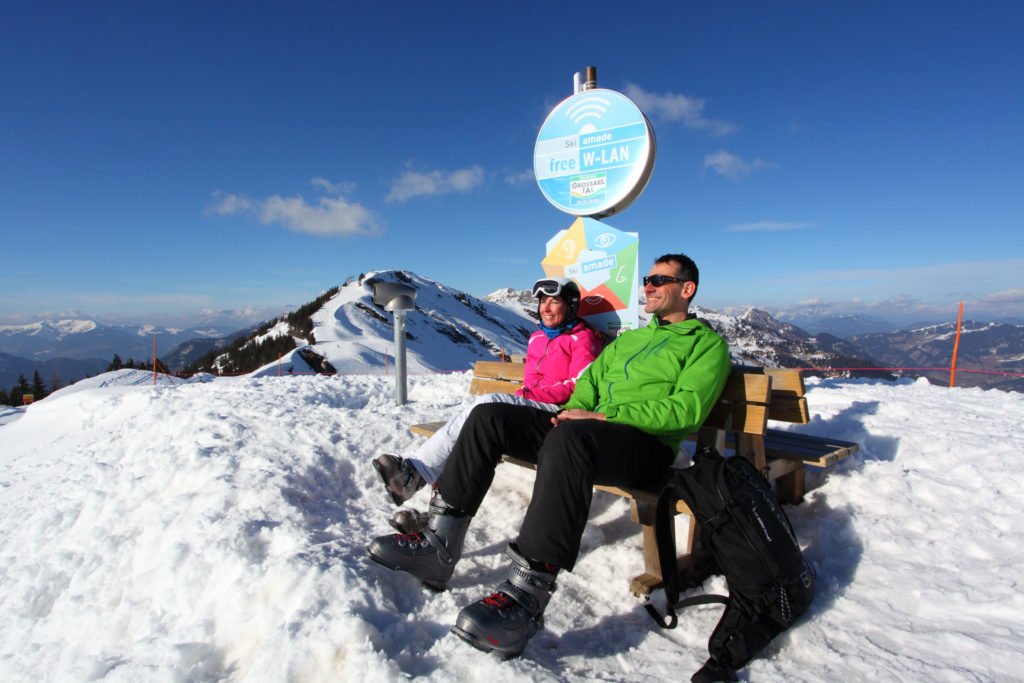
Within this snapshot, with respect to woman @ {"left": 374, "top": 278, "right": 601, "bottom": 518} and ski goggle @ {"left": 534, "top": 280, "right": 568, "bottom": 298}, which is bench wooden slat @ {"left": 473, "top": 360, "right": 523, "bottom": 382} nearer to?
woman @ {"left": 374, "top": 278, "right": 601, "bottom": 518}

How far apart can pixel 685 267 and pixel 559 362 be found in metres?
1.11

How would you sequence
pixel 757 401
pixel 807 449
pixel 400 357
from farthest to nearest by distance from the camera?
pixel 400 357
pixel 807 449
pixel 757 401

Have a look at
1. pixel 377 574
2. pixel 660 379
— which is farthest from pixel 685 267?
pixel 377 574

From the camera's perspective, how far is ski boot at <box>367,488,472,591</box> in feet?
9.30

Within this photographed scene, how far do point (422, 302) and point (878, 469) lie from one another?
68.2 metres

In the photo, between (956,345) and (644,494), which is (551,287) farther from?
(956,345)

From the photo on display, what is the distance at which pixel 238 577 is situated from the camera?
9.04 feet

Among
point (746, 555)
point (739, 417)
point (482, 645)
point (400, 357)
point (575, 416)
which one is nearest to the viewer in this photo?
point (482, 645)

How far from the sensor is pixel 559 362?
4.06m

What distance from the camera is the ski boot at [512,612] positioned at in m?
2.31

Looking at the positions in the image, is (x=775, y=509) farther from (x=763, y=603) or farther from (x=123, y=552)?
(x=123, y=552)

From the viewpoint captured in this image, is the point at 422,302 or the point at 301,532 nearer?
the point at 301,532

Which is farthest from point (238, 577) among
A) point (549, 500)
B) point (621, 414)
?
point (621, 414)

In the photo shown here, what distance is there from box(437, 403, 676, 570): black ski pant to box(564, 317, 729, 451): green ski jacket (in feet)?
0.47
